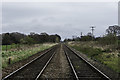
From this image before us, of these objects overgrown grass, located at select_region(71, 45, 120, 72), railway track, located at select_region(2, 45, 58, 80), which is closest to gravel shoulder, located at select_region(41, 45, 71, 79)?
railway track, located at select_region(2, 45, 58, 80)

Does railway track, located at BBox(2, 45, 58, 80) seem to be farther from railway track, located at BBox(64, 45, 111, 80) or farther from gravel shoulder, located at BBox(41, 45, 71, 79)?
railway track, located at BBox(64, 45, 111, 80)

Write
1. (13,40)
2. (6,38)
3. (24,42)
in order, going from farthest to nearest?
(13,40) < (6,38) < (24,42)

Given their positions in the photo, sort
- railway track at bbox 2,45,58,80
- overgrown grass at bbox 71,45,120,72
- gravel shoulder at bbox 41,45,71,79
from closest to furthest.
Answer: railway track at bbox 2,45,58,80
gravel shoulder at bbox 41,45,71,79
overgrown grass at bbox 71,45,120,72

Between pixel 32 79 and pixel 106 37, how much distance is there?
27.8m

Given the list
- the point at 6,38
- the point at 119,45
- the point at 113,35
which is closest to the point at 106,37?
the point at 113,35

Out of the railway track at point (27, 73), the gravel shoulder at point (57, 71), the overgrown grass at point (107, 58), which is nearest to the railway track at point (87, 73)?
the gravel shoulder at point (57, 71)

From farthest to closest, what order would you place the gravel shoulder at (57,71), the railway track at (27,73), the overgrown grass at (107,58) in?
the overgrown grass at (107,58)
the gravel shoulder at (57,71)
the railway track at (27,73)

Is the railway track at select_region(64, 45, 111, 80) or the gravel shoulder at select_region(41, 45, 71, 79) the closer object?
the railway track at select_region(64, 45, 111, 80)

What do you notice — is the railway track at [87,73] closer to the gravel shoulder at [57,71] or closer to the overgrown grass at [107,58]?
the gravel shoulder at [57,71]

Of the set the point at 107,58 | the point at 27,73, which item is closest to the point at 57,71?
the point at 27,73

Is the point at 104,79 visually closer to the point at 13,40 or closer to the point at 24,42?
the point at 24,42

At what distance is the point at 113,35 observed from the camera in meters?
31.0

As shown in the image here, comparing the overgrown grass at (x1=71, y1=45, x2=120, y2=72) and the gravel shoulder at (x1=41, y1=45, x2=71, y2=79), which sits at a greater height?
the overgrown grass at (x1=71, y1=45, x2=120, y2=72)

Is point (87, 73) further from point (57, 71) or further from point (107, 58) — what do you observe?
point (107, 58)
